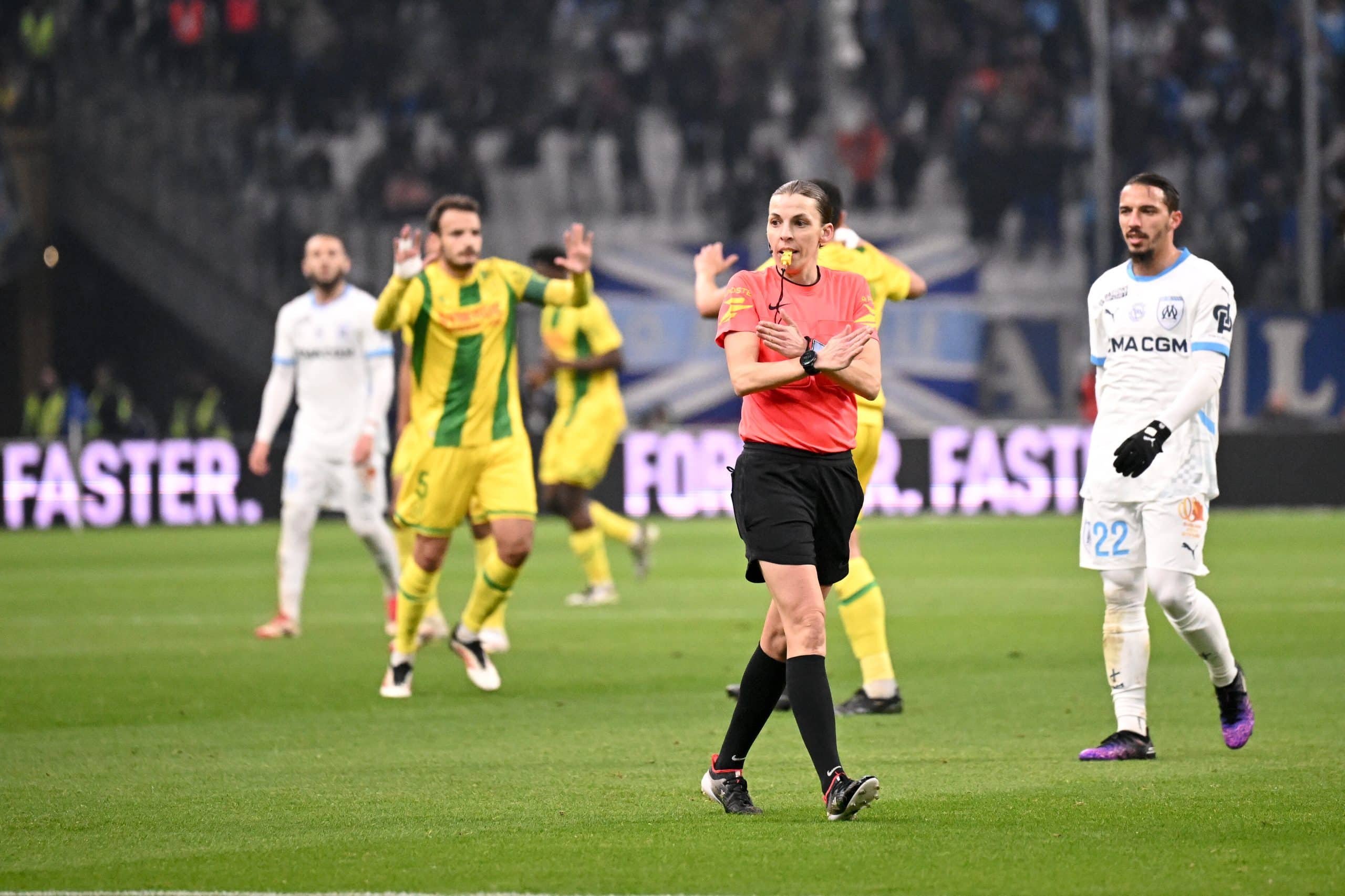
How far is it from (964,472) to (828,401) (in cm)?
1692

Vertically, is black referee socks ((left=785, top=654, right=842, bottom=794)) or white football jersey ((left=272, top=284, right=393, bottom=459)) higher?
white football jersey ((left=272, top=284, right=393, bottom=459))

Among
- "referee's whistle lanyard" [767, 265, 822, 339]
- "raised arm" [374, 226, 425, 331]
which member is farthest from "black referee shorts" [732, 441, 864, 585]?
"raised arm" [374, 226, 425, 331]

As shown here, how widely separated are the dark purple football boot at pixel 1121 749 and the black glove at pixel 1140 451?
1007 millimetres

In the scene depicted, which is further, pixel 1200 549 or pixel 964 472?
pixel 964 472

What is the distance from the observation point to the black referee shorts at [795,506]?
17.4ft

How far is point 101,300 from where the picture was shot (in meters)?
26.6

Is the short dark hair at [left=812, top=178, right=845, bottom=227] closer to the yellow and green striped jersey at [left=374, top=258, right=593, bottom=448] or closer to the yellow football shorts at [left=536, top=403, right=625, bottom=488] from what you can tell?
the yellow and green striped jersey at [left=374, top=258, right=593, bottom=448]

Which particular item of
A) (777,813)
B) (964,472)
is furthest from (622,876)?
(964,472)

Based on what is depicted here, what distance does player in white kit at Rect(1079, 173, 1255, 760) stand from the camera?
21.3 ft

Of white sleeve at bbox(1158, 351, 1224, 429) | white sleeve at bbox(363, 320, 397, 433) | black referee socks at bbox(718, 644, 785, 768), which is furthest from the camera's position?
white sleeve at bbox(363, 320, 397, 433)

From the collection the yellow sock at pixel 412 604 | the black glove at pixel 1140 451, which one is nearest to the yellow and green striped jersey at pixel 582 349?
the yellow sock at pixel 412 604

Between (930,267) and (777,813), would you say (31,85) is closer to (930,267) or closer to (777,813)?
(930,267)

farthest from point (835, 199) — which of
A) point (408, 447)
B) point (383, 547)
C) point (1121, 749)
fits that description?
point (383, 547)

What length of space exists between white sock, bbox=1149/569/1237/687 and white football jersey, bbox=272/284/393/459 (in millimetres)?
5349
